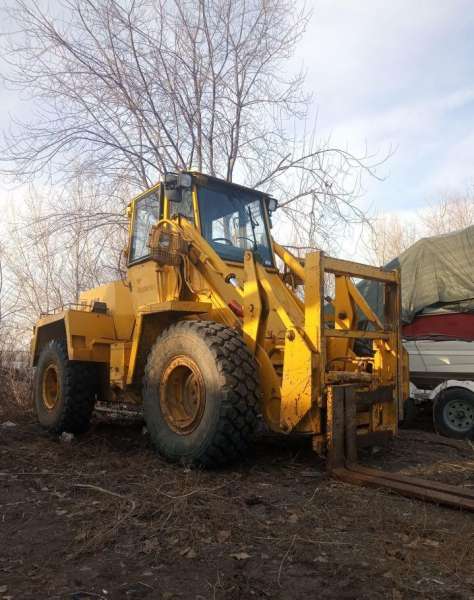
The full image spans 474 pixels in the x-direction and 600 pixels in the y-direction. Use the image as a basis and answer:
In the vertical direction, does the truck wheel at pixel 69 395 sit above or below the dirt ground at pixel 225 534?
above

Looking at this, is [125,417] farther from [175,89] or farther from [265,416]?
[175,89]

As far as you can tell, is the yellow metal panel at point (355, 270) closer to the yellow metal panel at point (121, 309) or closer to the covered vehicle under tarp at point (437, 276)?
the yellow metal panel at point (121, 309)

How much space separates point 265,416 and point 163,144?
8.32 metres

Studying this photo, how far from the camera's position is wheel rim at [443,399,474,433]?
310 inches

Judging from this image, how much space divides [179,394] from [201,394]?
1.94 feet

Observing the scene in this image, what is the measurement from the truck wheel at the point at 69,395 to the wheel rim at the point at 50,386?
3 centimetres

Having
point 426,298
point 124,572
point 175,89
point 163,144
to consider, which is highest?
point 175,89

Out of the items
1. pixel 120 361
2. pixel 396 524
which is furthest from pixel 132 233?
pixel 396 524

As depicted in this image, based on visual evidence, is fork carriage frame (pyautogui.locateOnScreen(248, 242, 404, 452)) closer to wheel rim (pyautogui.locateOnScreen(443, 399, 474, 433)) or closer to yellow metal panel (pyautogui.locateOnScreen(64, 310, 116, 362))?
yellow metal panel (pyautogui.locateOnScreen(64, 310, 116, 362))

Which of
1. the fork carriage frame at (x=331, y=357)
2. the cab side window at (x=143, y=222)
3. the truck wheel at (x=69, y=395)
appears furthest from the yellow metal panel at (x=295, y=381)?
the truck wheel at (x=69, y=395)

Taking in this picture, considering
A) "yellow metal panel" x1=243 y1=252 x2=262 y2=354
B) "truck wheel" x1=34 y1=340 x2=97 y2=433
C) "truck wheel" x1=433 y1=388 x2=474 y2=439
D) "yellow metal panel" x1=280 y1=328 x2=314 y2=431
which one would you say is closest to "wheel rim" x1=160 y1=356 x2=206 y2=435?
"yellow metal panel" x1=243 y1=252 x2=262 y2=354

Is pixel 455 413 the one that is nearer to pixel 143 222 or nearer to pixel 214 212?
pixel 214 212

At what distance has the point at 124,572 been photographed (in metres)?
2.90

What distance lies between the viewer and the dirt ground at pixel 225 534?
9.06 feet
